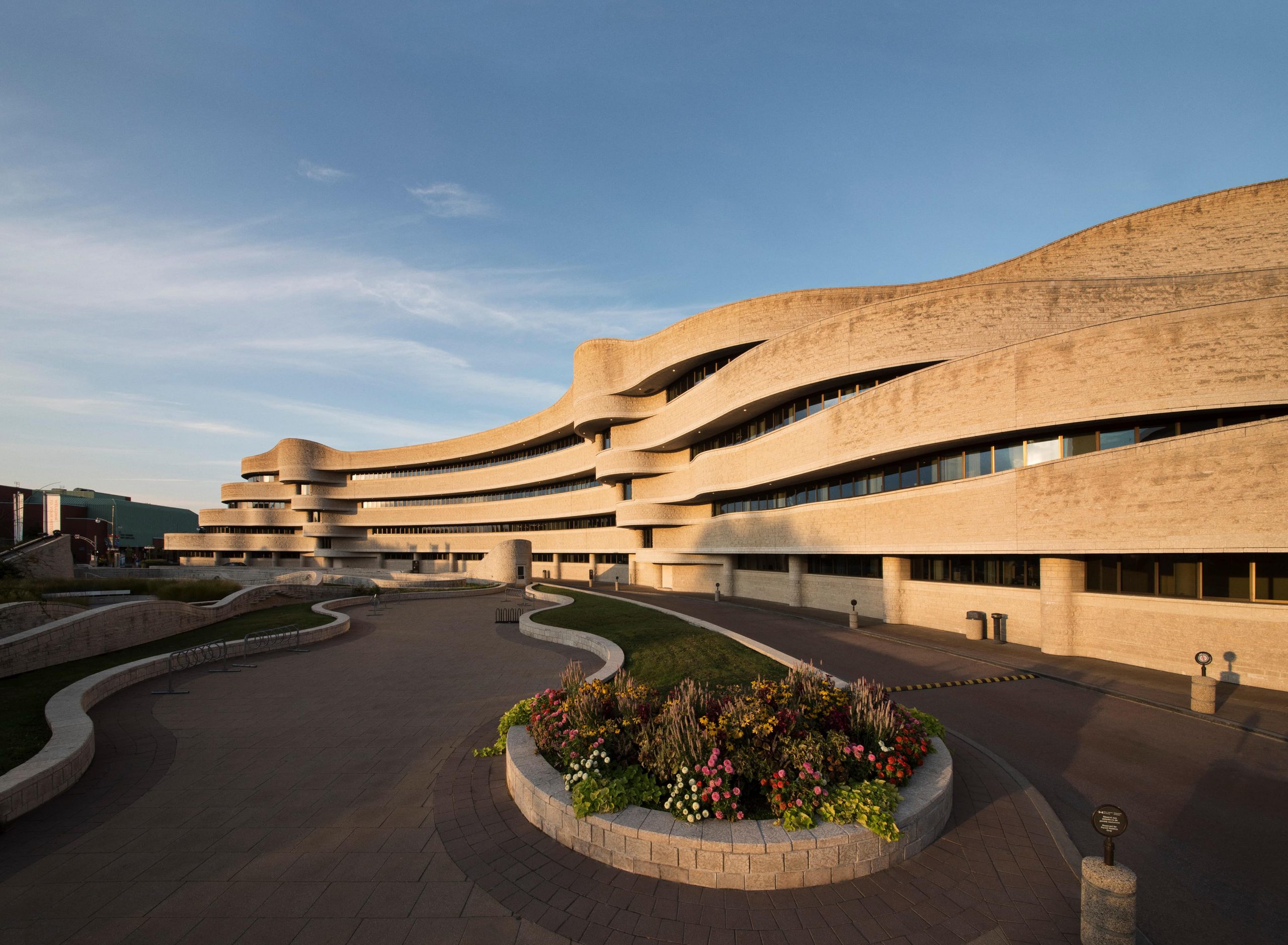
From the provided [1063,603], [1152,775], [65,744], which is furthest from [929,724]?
[65,744]

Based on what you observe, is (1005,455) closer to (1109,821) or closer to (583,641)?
(583,641)

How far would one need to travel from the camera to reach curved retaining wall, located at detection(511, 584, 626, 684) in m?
13.5

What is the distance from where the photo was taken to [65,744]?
796 cm

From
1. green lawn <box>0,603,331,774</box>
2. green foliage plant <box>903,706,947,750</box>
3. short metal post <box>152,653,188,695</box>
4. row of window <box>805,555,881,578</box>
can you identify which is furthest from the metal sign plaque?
row of window <box>805,555,881,578</box>

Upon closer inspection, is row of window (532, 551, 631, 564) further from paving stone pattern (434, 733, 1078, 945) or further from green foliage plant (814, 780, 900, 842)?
green foliage plant (814, 780, 900, 842)

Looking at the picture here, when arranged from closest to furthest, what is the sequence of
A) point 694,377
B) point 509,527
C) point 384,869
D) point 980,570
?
→ point 384,869 < point 980,570 < point 694,377 < point 509,527

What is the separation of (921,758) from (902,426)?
48.5ft

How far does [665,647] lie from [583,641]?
3243 millimetres

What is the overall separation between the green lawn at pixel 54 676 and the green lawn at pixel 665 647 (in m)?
9.86

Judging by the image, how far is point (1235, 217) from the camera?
19641 mm

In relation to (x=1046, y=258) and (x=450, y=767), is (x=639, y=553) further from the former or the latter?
(x=450, y=767)

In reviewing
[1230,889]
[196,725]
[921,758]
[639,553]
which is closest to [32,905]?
[196,725]

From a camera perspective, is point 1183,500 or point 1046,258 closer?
point 1183,500

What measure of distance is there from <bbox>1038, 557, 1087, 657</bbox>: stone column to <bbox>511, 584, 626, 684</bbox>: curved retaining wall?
1219 cm
